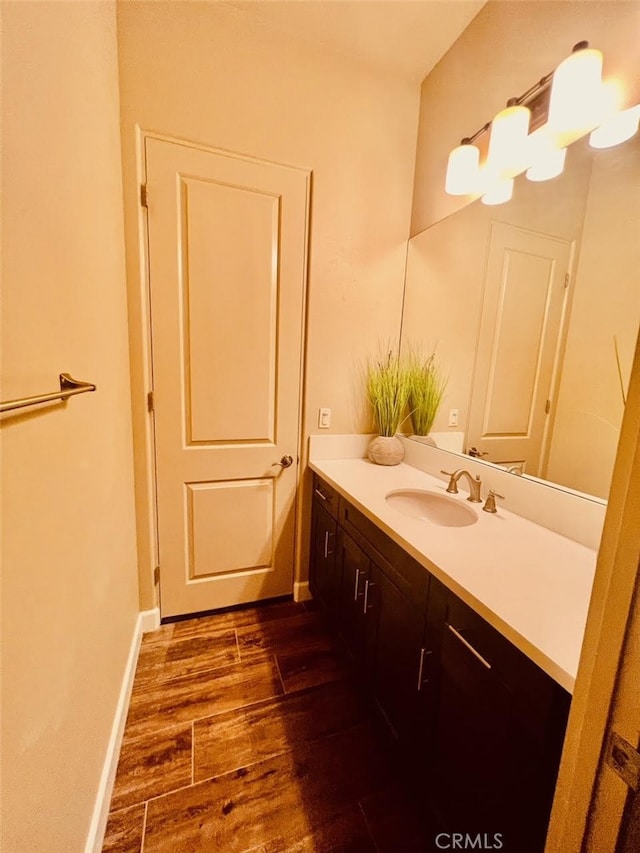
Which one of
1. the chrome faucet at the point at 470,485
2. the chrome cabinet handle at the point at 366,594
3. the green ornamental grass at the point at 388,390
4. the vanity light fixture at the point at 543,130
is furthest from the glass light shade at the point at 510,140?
the chrome cabinet handle at the point at 366,594

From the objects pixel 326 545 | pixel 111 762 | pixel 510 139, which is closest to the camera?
pixel 111 762

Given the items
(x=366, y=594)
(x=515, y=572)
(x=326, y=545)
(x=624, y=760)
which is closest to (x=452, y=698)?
(x=515, y=572)

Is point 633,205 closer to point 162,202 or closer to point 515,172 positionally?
point 515,172

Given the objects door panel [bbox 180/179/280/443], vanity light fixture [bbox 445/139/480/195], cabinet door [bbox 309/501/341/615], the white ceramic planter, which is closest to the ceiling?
vanity light fixture [bbox 445/139/480/195]

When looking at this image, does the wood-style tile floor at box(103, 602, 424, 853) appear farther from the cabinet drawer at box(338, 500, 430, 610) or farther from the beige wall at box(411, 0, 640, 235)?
the beige wall at box(411, 0, 640, 235)

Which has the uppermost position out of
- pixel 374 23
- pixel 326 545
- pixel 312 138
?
pixel 374 23

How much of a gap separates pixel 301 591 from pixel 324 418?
1043mm

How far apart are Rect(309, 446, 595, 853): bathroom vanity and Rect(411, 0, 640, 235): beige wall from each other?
130 centimetres

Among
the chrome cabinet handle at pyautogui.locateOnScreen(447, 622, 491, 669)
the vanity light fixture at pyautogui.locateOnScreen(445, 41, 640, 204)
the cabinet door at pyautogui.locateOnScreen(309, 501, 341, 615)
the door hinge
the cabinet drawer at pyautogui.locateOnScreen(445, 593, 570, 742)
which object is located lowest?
the cabinet door at pyautogui.locateOnScreen(309, 501, 341, 615)

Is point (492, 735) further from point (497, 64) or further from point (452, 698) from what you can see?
point (497, 64)

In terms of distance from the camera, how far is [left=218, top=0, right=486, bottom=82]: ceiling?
55.6 inches

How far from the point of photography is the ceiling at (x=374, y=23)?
1.41 meters

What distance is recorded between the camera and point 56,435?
29.0 inches

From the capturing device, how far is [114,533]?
1218mm
